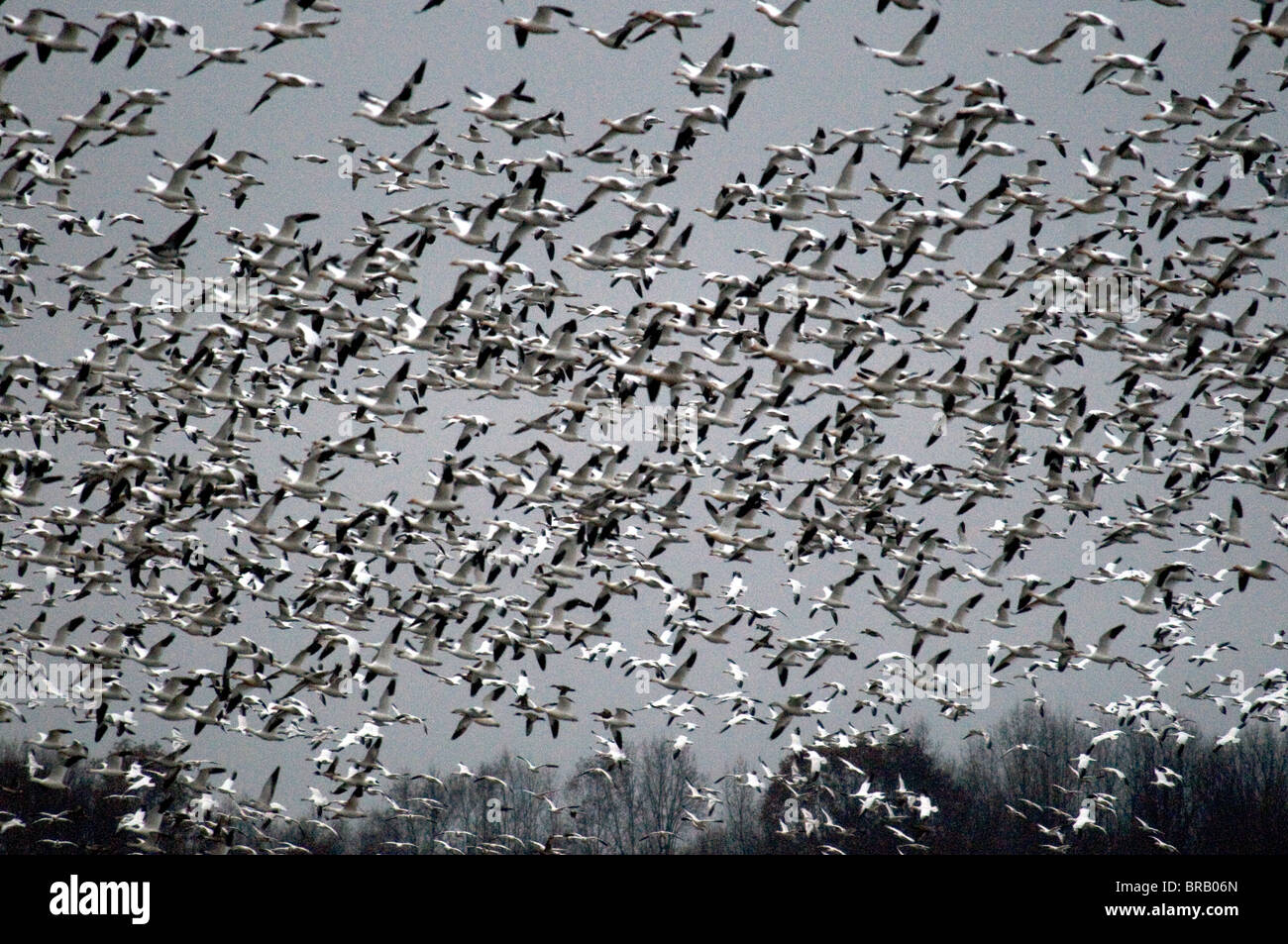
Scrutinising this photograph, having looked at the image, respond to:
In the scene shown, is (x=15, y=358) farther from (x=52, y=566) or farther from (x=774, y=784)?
(x=774, y=784)

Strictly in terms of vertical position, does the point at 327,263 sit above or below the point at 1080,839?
above

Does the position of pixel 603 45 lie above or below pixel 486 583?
above

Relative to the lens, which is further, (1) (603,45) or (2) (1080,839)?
(2) (1080,839)

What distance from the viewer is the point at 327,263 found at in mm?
31219

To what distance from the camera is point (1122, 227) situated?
108ft

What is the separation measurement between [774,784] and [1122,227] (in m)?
35.0
